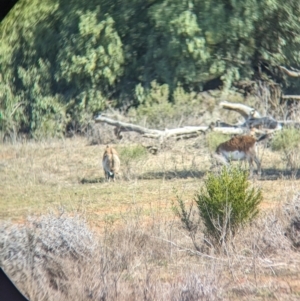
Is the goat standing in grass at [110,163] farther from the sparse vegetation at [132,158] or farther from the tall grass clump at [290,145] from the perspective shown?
the tall grass clump at [290,145]

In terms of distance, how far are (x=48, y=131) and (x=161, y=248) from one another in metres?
1.33

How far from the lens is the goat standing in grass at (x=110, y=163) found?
693cm

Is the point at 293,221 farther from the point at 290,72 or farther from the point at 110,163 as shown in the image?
the point at 110,163

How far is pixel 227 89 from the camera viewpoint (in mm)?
6895

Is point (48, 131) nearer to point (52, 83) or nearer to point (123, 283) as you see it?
point (52, 83)

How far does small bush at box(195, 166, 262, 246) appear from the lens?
6.62 m

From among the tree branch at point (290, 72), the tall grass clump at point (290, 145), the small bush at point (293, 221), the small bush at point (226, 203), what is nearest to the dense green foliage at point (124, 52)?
the tree branch at point (290, 72)

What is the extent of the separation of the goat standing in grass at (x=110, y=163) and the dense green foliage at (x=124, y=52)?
0.99 ft

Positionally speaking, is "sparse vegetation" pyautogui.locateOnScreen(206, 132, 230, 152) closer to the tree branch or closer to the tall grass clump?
the tall grass clump

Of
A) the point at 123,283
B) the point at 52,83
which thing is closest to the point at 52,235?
the point at 123,283

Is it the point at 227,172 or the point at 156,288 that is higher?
the point at 227,172

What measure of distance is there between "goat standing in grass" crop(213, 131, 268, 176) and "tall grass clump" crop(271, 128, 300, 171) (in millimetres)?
191

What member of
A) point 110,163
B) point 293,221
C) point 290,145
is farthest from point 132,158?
point 293,221

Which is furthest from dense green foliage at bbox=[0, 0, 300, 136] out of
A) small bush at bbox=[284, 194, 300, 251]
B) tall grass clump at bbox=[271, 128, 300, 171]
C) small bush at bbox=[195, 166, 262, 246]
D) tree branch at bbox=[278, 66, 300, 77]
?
small bush at bbox=[284, 194, 300, 251]
